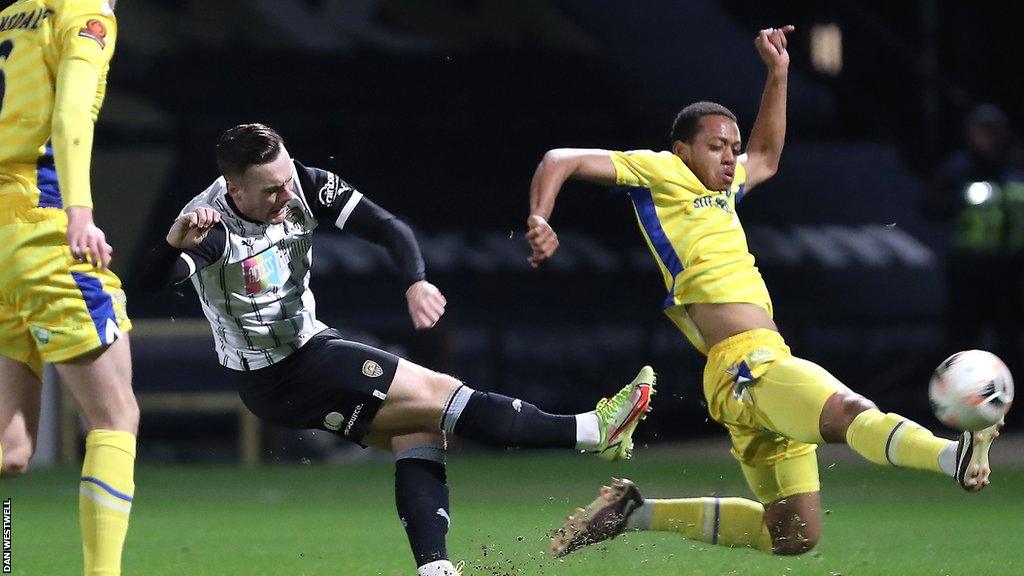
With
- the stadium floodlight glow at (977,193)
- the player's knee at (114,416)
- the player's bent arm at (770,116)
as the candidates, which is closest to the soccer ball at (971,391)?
the player's bent arm at (770,116)

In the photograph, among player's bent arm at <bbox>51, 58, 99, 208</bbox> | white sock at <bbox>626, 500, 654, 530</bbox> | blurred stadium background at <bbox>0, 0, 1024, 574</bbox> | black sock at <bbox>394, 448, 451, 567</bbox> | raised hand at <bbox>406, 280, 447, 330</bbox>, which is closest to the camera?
player's bent arm at <bbox>51, 58, 99, 208</bbox>

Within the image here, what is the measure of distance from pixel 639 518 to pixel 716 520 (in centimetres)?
29

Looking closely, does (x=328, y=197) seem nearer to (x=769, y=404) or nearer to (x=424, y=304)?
(x=424, y=304)

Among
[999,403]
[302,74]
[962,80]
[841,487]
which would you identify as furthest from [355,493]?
[962,80]

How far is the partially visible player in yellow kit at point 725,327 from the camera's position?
5.80 meters

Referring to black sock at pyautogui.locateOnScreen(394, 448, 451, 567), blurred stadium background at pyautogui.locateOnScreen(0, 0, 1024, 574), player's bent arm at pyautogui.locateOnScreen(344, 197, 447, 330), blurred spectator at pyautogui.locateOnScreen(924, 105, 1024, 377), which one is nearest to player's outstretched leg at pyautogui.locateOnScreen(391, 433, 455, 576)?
black sock at pyautogui.locateOnScreen(394, 448, 451, 567)

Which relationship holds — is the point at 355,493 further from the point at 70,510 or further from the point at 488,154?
the point at 488,154

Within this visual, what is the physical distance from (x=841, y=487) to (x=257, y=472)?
407 centimetres

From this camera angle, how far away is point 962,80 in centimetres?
1762

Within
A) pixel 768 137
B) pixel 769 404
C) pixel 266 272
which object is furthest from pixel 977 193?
pixel 266 272

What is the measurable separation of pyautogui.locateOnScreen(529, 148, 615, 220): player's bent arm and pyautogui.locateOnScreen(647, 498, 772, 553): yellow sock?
1279mm

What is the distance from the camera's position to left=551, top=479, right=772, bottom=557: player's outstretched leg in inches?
255

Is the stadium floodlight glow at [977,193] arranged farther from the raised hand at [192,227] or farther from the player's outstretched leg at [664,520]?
the raised hand at [192,227]

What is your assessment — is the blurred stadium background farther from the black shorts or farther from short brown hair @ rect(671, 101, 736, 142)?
the black shorts
